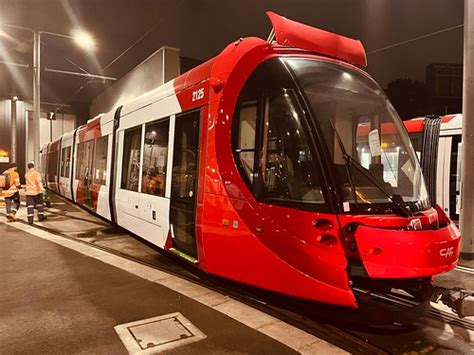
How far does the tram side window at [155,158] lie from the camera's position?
634cm

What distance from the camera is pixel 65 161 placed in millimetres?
16734

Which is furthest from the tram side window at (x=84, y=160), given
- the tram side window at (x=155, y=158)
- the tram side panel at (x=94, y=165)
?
the tram side window at (x=155, y=158)

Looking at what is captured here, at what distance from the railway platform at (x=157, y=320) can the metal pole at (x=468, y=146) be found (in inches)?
46.7

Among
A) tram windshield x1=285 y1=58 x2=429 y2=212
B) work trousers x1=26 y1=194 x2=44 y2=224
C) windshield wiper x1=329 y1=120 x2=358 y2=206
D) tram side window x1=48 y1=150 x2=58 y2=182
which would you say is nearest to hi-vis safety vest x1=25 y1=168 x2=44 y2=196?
work trousers x1=26 y1=194 x2=44 y2=224

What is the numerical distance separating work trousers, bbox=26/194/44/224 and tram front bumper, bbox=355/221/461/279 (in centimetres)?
1021

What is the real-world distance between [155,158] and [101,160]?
4313mm

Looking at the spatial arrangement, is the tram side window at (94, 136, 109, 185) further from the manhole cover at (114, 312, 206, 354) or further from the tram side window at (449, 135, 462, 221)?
the tram side window at (449, 135, 462, 221)

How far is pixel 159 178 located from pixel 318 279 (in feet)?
11.4

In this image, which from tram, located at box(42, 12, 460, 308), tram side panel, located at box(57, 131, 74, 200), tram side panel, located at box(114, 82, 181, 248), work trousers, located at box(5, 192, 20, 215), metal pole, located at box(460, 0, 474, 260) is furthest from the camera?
tram side panel, located at box(57, 131, 74, 200)

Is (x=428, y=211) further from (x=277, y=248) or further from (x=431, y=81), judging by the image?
(x=431, y=81)

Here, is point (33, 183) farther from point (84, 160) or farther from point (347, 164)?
point (347, 164)

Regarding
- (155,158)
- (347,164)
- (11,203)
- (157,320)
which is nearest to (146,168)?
(155,158)

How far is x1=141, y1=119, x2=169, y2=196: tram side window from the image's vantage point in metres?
6.34

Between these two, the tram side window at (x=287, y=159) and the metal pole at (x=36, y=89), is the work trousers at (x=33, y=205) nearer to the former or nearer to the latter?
the metal pole at (x=36, y=89)
